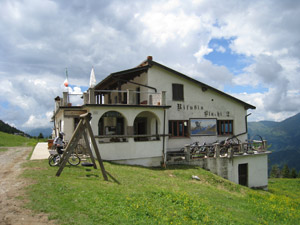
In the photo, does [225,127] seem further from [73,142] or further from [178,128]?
[73,142]

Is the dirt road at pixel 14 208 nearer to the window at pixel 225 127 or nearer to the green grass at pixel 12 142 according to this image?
the window at pixel 225 127

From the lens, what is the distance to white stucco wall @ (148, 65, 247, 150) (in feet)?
70.2

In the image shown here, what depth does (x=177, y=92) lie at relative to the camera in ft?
72.6

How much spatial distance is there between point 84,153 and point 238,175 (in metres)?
12.7

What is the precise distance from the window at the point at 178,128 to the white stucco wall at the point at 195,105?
360mm

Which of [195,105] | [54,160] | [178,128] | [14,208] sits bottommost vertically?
[14,208]

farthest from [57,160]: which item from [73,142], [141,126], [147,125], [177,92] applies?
[177,92]

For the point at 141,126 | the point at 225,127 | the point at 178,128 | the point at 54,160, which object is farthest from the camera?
the point at 225,127

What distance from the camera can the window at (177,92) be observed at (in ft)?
72.2

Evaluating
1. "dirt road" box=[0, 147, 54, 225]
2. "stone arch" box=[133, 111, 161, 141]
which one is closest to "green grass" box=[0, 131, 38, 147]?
"stone arch" box=[133, 111, 161, 141]

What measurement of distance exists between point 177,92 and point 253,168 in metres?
9.26

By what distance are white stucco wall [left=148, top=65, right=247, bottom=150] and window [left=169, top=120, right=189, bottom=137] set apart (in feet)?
1.18

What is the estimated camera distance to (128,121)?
692 inches

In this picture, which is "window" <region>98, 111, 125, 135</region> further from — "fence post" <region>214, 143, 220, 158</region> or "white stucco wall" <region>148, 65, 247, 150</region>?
"fence post" <region>214, 143, 220, 158</region>
